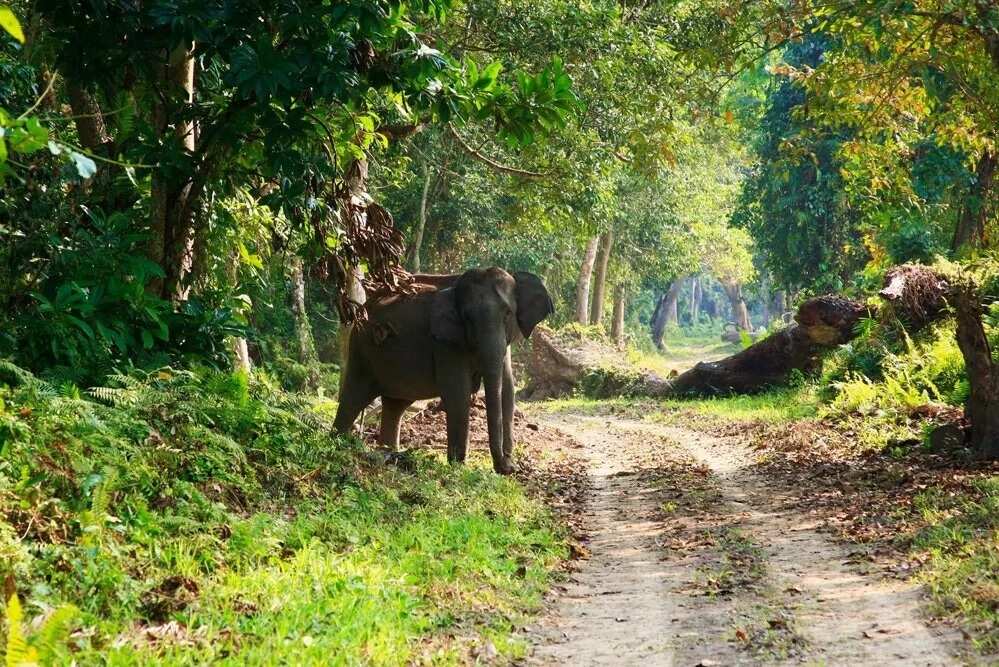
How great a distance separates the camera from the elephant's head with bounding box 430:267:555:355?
1330cm

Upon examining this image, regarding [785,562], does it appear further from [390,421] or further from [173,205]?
[390,421]

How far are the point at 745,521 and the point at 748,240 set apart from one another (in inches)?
1802

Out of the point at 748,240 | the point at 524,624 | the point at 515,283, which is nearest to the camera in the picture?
the point at 524,624

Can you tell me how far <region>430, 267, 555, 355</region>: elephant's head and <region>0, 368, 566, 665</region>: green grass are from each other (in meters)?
3.78

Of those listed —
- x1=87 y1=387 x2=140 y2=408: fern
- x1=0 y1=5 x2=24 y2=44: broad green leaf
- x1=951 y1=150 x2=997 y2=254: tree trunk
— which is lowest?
x1=87 y1=387 x2=140 y2=408: fern

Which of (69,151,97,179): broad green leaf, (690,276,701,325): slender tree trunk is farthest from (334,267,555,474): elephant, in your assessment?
(690,276,701,325): slender tree trunk

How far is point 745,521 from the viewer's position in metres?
10.4

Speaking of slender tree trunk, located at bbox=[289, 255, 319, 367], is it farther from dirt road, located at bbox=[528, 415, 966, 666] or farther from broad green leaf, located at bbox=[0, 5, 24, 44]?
broad green leaf, located at bbox=[0, 5, 24, 44]

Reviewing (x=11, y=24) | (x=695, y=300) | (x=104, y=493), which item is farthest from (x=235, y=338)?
(x=695, y=300)

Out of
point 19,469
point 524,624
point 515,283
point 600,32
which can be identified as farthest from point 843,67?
point 19,469

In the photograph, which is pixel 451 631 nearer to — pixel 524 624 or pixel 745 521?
pixel 524 624

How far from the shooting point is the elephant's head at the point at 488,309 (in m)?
13.3

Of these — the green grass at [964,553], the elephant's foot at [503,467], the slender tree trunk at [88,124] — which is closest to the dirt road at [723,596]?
the green grass at [964,553]

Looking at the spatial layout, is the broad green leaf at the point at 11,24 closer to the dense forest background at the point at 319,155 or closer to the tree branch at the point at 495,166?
the dense forest background at the point at 319,155
